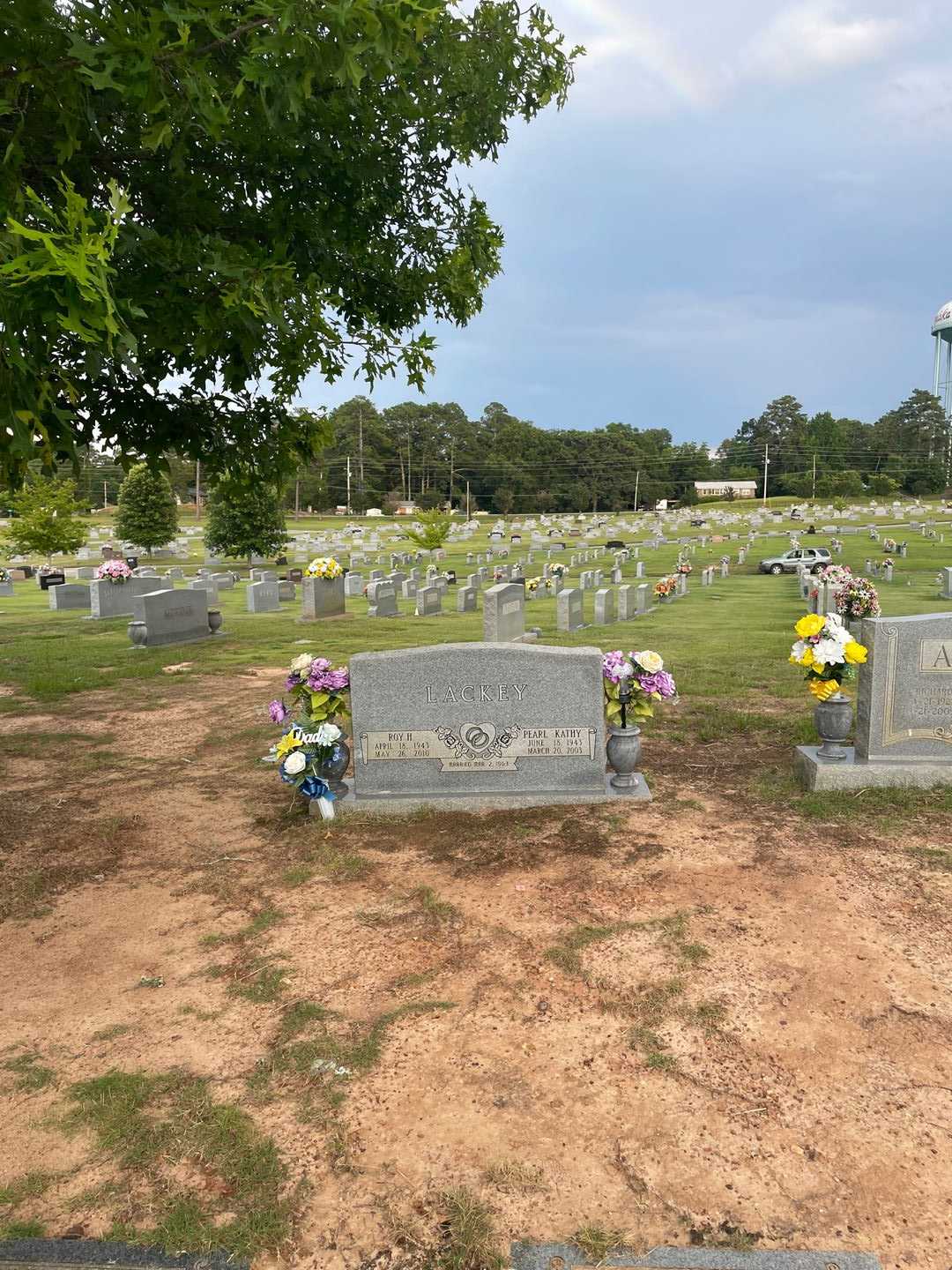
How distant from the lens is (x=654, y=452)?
11375 centimetres

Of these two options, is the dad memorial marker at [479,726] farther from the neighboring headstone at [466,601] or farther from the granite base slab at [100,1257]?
the neighboring headstone at [466,601]

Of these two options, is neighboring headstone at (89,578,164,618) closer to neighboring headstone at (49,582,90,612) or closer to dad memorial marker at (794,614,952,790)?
neighboring headstone at (49,582,90,612)

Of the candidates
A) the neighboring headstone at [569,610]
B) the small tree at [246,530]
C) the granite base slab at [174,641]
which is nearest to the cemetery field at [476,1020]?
the granite base slab at [174,641]

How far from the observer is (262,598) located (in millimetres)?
20891

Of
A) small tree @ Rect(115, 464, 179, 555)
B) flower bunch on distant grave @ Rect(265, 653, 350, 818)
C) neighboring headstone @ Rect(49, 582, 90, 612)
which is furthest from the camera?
small tree @ Rect(115, 464, 179, 555)

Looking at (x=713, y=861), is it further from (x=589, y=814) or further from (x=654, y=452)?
(x=654, y=452)

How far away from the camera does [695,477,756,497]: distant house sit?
106250 mm

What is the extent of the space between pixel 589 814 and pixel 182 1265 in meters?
3.97

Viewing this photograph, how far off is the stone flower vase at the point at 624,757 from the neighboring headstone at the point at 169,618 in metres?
10.6

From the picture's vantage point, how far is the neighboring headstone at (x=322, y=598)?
713 inches

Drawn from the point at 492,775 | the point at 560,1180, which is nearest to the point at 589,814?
the point at 492,775

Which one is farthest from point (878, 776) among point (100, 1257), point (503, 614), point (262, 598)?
point (262, 598)

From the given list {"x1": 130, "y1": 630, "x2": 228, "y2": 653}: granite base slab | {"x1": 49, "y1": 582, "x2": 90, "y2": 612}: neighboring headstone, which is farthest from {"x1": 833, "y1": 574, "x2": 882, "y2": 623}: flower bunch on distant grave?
{"x1": 49, "y1": 582, "x2": 90, "y2": 612}: neighboring headstone

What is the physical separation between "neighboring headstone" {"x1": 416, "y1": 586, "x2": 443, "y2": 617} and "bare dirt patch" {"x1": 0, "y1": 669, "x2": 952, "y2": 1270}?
13499mm
